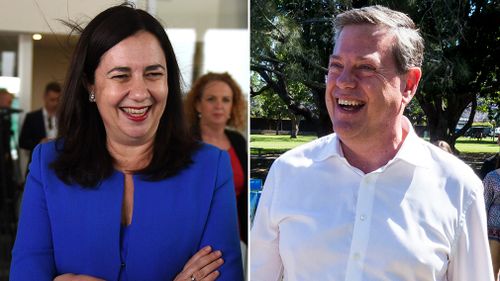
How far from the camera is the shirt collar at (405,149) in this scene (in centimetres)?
163

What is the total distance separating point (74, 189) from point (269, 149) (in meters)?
0.70

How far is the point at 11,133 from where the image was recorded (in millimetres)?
1982

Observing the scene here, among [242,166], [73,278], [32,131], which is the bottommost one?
[73,278]

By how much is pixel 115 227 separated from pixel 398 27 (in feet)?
3.66

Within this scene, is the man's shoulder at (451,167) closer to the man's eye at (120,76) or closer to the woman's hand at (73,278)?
the man's eye at (120,76)

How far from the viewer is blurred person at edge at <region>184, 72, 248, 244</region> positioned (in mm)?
2100

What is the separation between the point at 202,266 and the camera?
1777 millimetres

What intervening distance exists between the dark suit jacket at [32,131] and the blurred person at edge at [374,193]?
32.8 inches

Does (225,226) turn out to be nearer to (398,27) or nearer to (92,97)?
(92,97)

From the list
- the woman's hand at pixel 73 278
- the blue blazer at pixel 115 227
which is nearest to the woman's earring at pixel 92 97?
the blue blazer at pixel 115 227

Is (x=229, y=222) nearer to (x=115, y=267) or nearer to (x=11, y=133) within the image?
(x=115, y=267)

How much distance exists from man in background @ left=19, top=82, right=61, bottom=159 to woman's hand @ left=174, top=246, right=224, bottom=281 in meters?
0.66

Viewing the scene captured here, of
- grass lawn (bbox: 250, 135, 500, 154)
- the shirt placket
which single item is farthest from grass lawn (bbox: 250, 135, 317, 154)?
the shirt placket

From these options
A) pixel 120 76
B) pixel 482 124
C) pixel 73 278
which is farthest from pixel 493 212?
pixel 73 278
